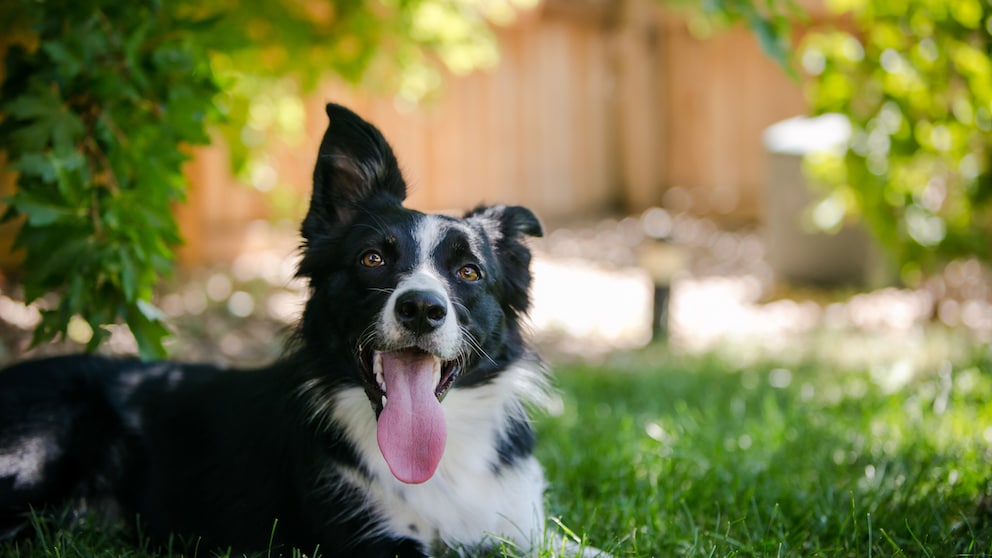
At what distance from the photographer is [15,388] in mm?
3045

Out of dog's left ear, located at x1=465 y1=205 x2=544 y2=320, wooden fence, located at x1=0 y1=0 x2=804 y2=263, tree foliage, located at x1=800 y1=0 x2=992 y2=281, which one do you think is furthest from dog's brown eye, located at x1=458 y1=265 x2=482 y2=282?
wooden fence, located at x1=0 y1=0 x2=804 y2=263

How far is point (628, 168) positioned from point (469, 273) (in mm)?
11127

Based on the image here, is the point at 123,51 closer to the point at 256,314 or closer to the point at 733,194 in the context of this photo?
the point at 256,314

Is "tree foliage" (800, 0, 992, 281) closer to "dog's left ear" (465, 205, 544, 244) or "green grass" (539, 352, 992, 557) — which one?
"green grass" (539, 352, 992, 557)

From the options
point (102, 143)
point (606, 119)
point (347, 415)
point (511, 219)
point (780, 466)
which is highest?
point (102, 143)

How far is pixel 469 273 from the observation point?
2734 millimetres

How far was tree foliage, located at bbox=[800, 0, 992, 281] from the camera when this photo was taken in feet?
18.6

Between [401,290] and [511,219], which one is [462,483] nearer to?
[401,290]

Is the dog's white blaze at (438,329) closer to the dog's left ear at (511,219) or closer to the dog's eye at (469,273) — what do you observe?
the dog's eye at (469,273)

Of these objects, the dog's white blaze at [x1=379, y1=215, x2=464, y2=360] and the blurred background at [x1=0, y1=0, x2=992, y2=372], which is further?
the blurred background at [x1=0, y1=0, x2=992, y2=372]

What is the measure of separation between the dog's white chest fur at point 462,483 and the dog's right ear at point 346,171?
1.91 ft

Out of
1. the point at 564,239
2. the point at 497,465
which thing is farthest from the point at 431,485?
the point at 564,239

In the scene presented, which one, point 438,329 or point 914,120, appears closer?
point 438,329

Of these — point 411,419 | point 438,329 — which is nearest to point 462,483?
point 411,419
